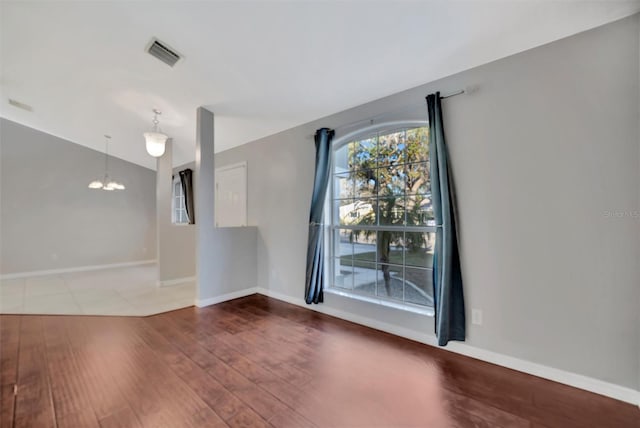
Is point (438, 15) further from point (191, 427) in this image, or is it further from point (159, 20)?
point (191, 427)

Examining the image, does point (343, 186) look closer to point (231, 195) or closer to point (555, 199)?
point (555, 199)

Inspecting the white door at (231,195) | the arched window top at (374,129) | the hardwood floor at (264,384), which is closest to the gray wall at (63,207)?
the white door at (231,195)

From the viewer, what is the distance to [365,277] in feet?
9.80

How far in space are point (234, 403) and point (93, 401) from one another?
0.89m

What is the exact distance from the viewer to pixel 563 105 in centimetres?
180

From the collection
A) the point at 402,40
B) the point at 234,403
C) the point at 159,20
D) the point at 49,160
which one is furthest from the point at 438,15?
the point at 49,160

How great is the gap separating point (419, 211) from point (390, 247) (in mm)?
490

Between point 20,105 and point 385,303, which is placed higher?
point 20,105

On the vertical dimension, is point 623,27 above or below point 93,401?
above

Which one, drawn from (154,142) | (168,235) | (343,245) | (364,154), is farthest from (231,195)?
(364,154)

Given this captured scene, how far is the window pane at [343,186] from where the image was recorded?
3.13 metres

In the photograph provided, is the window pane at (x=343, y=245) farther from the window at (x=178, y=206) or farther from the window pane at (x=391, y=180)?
the window at (x=178, y=206)

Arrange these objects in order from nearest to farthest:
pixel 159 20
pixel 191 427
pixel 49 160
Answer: pixel 191 427
pixel 159 20
pixel 49 160

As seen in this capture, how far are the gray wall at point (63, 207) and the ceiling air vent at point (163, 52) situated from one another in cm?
492
